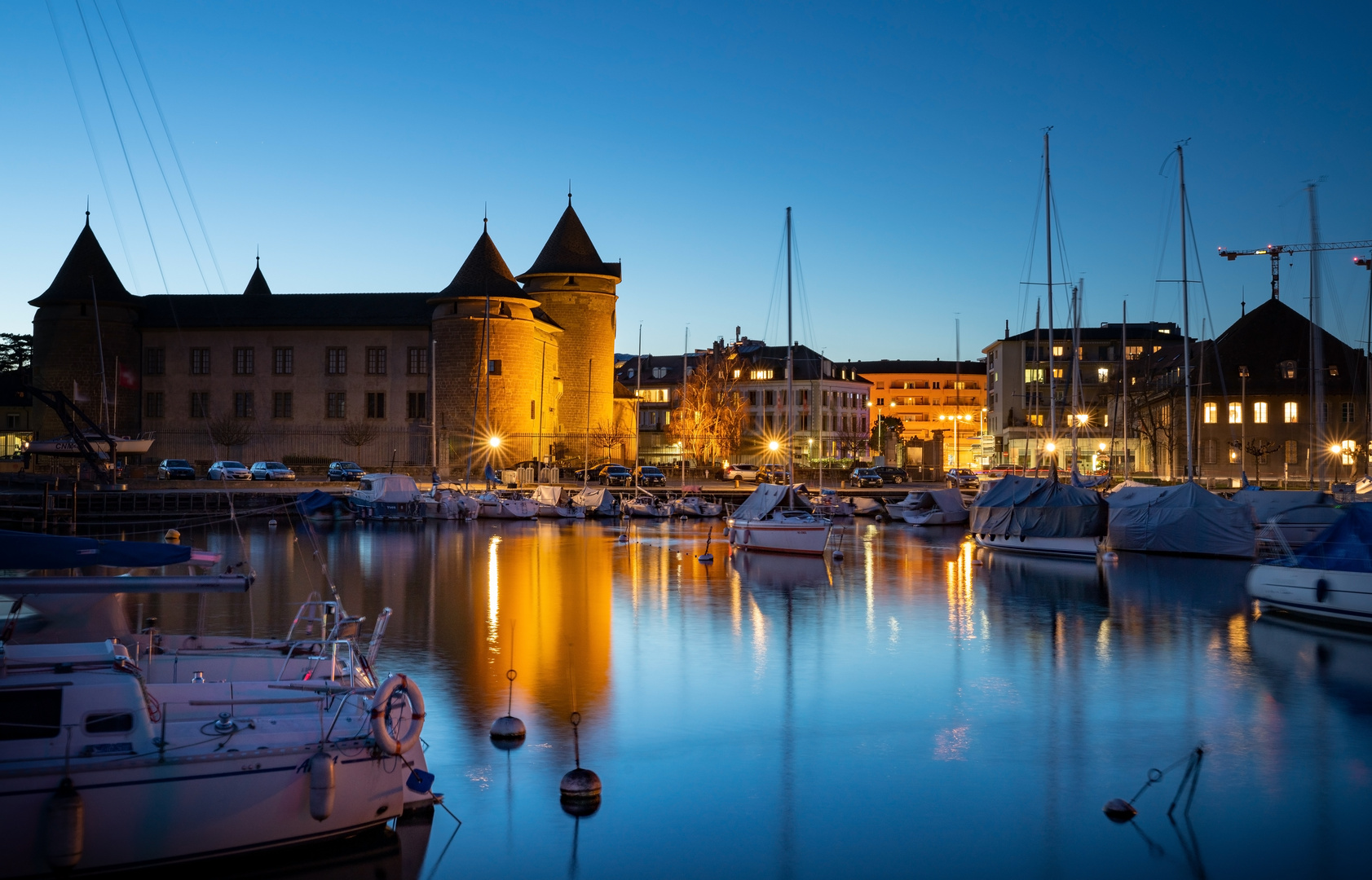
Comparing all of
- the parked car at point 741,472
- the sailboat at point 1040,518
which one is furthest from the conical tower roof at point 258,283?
the sailboat at point 1040,518

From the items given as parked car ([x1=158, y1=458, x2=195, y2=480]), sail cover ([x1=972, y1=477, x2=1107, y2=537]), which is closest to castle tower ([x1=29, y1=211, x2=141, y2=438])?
parked car ([x1=158, y1=458, x2=195, y2=480])

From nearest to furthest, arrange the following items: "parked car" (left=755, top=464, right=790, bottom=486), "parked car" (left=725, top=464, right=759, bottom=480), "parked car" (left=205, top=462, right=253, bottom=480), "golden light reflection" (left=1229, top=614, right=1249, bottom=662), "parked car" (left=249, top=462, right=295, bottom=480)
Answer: "golden light reflection" (left=1229, top=614, right=1249, bottom=662), "parked car" (left=205, top=462, right=253, bottom=480), "parked car" (left=249, top=462, right=295, bottom=480), "parked car" (left=755, top=464, right=790, bottom=486), "parked car" (left=725, top=464, right=759, bottom=480)

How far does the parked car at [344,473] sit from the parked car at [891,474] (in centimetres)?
3061

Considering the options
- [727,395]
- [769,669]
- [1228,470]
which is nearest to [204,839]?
[769,669]

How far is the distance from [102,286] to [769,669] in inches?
2543

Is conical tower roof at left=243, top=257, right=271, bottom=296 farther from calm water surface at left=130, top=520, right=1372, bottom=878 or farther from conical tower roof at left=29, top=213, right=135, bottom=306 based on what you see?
calm water surface at left=130, top=520, right=1372, bottom=878

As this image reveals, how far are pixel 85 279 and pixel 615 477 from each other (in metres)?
35.3

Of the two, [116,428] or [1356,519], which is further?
[116,428]

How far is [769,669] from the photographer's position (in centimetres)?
1725

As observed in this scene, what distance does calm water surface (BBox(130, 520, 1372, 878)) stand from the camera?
9789 millimetres

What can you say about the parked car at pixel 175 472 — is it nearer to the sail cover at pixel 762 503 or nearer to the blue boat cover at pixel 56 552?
the sail cover at pixel 762 503

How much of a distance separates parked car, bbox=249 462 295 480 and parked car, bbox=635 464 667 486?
18890mm

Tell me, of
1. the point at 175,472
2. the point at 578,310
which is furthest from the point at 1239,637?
the point at 578,310

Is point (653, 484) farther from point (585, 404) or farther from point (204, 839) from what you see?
point (204, 839)
